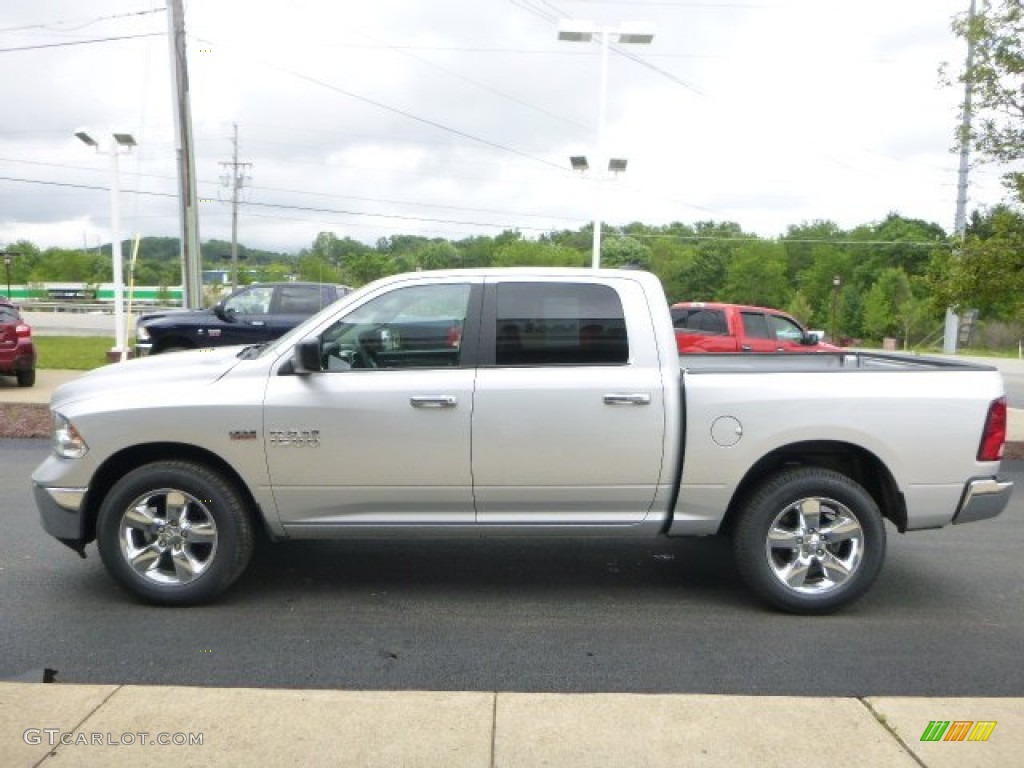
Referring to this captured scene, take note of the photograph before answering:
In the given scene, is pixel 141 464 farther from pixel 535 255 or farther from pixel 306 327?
pixel 535 255

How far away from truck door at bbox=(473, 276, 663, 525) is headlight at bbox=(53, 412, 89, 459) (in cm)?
209

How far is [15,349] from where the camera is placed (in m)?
13.1

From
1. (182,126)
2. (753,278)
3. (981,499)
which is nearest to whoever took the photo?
(981,499)

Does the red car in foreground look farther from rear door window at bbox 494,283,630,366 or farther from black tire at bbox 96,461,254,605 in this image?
rear door window at bbox 494,283,630,366

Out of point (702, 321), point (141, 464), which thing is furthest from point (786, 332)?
point (141, 464)

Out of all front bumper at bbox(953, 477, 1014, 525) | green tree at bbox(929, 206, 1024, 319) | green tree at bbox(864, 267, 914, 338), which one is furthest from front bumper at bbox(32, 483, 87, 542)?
green tree at bbox(864, 267, 914, 338)

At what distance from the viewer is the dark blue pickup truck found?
1352 cm

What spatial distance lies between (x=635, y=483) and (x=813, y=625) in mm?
1219

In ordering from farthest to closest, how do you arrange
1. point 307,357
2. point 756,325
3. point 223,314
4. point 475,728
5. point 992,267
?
1. point 756,325
2. point 223,314
3. point 992,267
4. point 307,357
5. point 475,728

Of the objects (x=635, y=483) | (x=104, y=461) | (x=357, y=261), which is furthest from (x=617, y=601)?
(x=357, y=261)

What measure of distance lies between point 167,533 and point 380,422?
51.4 inches

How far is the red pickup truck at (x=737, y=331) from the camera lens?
14.8 m

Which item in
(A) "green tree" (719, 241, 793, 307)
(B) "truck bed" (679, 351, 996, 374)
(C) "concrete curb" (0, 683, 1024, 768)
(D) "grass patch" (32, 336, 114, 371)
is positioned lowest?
(C) "concrete curb" (0, 683, 1024, 768)

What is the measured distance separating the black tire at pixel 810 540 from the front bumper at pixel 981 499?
48cm
